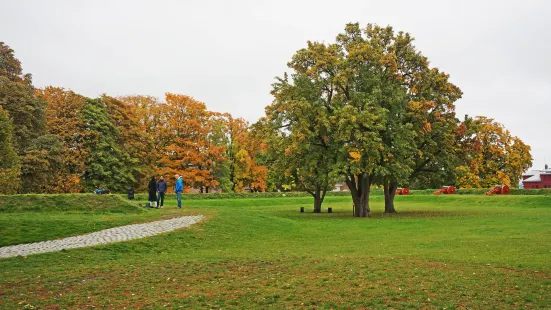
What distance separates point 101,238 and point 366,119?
20036 mm

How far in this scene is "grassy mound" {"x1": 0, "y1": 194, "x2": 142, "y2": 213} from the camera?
92.4 ft

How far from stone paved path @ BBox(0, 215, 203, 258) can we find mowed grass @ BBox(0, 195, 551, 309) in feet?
3.06

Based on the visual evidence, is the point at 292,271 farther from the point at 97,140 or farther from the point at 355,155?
the point at 97,140

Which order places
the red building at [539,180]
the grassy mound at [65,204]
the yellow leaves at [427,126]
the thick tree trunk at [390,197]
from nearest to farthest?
1. the grassy mound at [65,204]
2. the yellow leaves at [427,126]
3. the thick tree trunk at [390,197]
4. the red building at [539,180]

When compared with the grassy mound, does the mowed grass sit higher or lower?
lower

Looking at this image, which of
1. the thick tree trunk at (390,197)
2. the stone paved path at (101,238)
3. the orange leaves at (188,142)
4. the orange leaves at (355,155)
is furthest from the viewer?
the orange leaves at (188,142)

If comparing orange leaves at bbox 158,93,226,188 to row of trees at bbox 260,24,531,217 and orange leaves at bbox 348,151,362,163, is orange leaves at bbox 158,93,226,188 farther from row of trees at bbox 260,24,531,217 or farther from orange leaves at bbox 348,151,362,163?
orange leaves at bbox 348,151,362,163

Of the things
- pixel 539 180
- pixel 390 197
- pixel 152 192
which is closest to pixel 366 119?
pixel 390 197

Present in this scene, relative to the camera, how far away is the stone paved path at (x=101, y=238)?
1770cm

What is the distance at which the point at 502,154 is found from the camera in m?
73.9

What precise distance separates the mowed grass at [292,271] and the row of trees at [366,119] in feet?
36.9

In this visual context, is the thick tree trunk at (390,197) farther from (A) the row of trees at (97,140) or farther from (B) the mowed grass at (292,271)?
(B) the mowed grass at (292,271)

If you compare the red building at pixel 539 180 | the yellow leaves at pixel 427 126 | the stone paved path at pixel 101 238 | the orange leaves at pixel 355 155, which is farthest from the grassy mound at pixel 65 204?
the red building at pixel 539 180

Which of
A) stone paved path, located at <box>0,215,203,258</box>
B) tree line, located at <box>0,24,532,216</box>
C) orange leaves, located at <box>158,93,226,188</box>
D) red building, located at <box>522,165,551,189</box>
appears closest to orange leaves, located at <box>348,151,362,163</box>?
tree line, located at <box>0,24,532,216</box>
